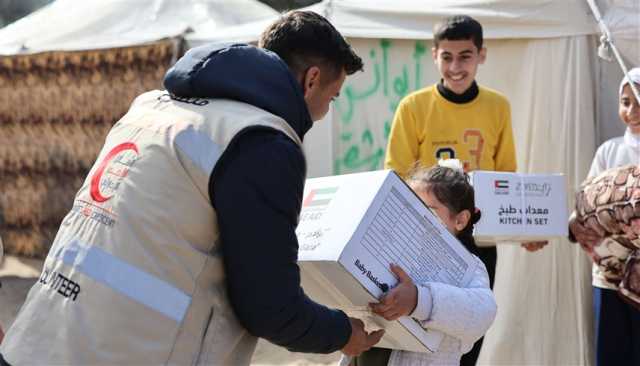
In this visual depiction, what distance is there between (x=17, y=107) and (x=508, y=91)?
16.8 ft

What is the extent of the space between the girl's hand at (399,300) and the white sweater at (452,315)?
0.10ft

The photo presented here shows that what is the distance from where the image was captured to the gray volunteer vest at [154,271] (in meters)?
2.07

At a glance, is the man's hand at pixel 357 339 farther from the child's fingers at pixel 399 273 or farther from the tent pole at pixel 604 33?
the tent pole at pixel 604 33

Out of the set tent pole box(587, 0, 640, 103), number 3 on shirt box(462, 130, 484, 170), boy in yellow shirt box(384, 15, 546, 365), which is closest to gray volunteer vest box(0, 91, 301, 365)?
boy in yellow shirt box(384, 15, 546, 365)

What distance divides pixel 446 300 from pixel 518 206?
1800 mm

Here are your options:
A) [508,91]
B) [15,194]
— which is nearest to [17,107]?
[15,194]

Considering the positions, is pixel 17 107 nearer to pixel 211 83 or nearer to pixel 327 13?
pixel 327 13

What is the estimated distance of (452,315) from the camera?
2.60m

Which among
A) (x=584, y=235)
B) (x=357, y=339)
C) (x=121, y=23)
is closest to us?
(x=357, y=339)

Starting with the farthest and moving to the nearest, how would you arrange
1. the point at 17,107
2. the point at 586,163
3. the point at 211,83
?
1. the point at 17,107
2. the point at 586,163
3. the point at 211,83

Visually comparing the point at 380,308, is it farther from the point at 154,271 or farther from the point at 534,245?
the point at 534,245

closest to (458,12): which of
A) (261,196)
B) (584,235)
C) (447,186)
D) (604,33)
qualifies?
(604,33)

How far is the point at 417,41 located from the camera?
6285 millimetres

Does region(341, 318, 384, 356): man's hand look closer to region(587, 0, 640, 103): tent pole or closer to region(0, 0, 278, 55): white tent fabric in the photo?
region(587, 0, 640, 103): tent pole
